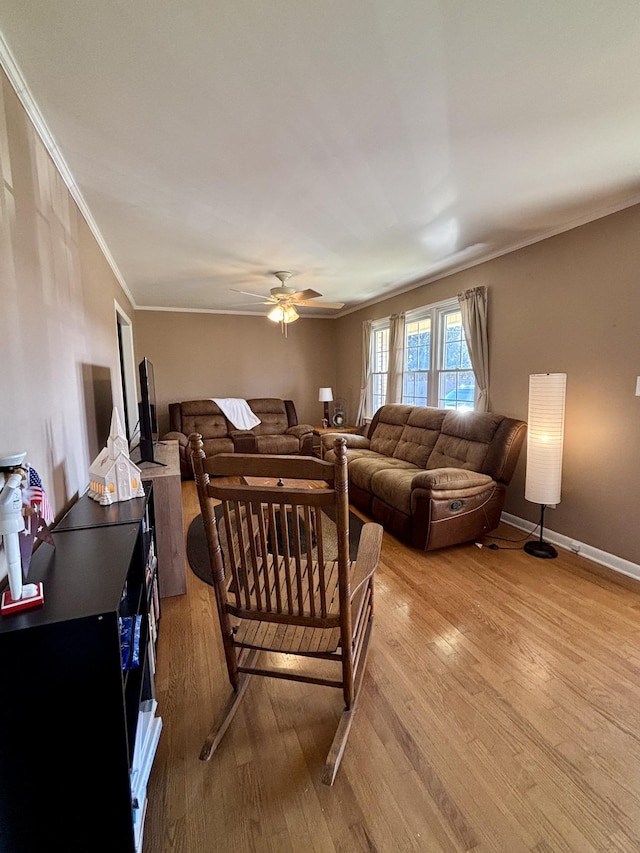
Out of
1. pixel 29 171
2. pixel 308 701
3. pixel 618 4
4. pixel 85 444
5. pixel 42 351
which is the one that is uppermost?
pixel 618 4

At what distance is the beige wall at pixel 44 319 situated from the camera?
50.3 inches

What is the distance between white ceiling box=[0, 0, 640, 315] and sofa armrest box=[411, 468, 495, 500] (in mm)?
1902

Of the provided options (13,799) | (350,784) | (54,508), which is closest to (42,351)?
(54,508)

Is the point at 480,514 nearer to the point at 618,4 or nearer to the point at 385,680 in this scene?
the point at 385,680

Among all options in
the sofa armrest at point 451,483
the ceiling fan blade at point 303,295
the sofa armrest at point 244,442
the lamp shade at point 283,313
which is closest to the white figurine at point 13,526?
the sofa armrest at point 451,483

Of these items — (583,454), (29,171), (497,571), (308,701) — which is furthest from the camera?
(583,454)

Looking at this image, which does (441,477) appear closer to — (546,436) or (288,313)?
(546,436)

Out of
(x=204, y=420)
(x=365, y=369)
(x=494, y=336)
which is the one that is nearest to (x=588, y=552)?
(x=494, y=336)

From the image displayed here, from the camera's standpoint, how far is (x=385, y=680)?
1.73 metres

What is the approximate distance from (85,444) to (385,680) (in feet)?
6.56

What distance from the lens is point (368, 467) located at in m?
3.77

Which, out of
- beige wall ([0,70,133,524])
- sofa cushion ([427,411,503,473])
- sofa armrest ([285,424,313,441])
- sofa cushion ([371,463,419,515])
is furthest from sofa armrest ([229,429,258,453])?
beige wall ([0,70,133,524])

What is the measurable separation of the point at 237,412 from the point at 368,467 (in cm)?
290

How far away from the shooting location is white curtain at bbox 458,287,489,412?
3619mm
